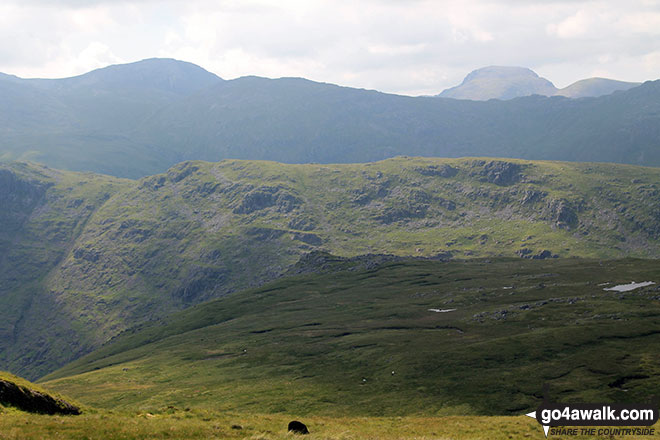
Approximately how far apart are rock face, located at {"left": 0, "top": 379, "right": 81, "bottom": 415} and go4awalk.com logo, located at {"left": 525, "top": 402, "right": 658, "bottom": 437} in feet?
137

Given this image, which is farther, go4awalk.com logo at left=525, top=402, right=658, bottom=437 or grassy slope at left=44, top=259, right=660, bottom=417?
grassy slope at left=44, top=259, right=660, bottom=417

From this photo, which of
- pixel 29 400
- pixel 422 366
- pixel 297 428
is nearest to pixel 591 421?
pixel 297 428

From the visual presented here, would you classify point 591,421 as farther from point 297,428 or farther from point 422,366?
point 422,366

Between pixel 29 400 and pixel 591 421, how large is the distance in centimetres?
4918

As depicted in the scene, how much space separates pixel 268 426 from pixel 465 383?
223 ft

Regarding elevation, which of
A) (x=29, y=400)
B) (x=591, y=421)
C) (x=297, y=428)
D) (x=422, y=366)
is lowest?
(x=422, y=366)

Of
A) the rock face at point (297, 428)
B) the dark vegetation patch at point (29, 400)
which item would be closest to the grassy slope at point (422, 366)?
the rock face at point (297, 428)

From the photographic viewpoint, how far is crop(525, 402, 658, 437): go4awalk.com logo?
159ft

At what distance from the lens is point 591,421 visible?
49.0 meters

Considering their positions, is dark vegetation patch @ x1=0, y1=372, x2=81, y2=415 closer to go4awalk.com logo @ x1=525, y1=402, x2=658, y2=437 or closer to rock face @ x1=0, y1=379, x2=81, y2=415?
rock face @ x1=0, y1=379, x2=81, y2=415

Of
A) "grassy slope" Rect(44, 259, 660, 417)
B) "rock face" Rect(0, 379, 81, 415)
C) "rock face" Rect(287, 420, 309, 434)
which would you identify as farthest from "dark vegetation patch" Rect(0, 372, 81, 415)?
"grassy slope" Rect(44, 259, 660, 417)

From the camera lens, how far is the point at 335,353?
6024 inches

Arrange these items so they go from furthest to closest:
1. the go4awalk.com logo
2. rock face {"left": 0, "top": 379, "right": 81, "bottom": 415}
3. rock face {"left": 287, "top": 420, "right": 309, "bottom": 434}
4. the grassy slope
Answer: the grassy slope → the go4awalk.com logo → rock face {"left": 287, "top": 420, "right": 309, "bottom": 434} → rock face {"left": 0, "top": 379, "right": 81, "bottom": 415}

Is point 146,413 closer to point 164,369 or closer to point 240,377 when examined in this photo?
point 240,377
